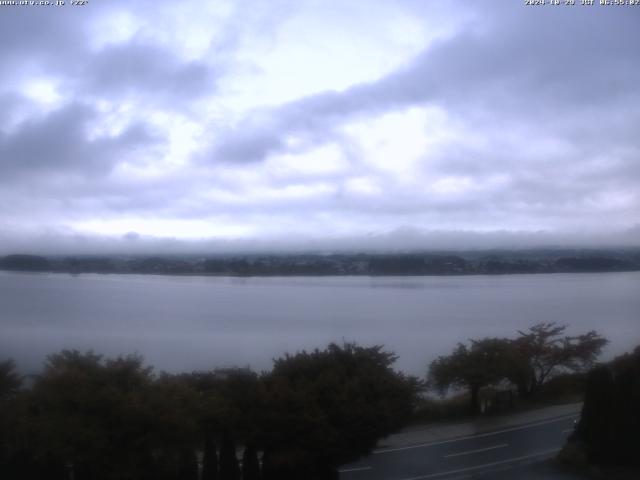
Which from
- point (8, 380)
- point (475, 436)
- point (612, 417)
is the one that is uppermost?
point (8, 380)

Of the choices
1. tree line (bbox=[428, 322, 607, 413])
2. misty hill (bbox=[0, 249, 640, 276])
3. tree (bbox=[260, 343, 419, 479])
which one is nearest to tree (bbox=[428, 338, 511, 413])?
tree line (bbox=[428, 322, 607, 413])

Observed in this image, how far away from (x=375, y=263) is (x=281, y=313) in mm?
5367

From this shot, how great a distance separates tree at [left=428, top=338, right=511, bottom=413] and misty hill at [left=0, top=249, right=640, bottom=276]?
6041 mm

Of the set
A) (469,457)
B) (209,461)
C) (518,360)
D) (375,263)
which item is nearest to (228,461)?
(209,461)

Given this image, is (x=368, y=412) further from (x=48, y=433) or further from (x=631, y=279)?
(x=631, y=279)

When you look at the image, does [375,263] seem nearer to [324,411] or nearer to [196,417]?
[324,411]

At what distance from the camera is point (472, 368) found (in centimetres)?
1708

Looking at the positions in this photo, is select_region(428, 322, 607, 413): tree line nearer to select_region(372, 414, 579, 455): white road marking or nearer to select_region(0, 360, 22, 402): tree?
select_region(372, 414, 579, 455): white road marking

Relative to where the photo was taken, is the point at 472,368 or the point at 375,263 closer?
the point at 472,368

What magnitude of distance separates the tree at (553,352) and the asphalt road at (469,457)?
16.7 feet

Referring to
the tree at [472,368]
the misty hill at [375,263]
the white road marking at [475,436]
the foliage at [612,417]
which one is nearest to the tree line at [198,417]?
the white road marking at [475,436]

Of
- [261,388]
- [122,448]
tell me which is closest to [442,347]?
[261,388]

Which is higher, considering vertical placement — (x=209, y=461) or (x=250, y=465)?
(x=209, y=461)

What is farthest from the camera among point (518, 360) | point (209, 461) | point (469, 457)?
point (518, 360)
